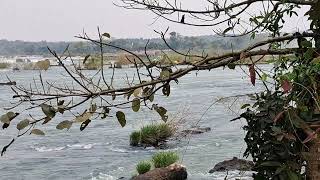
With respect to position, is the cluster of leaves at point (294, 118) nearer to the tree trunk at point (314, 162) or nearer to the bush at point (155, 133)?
the tree trunk at point (314, 162)

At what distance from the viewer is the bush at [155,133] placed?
56.1ft

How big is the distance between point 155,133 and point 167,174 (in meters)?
6.03

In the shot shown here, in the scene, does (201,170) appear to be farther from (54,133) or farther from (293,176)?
(293,176)

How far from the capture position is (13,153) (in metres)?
17.0

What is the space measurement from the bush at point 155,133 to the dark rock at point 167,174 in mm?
5192

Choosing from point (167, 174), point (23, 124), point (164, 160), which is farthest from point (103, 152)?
point (23, 124)

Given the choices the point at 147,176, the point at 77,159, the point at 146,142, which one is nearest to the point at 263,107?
the point at 147,176

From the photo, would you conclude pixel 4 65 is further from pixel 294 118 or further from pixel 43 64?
pixel 294 118

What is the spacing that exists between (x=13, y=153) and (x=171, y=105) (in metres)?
10.5

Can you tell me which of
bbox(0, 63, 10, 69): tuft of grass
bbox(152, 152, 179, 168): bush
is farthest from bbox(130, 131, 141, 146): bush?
bbox(0, 63, 10, 69): tuft of grass

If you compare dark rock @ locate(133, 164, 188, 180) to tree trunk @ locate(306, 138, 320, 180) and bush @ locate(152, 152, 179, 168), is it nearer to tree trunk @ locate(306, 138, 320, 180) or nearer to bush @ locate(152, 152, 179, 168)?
bush @ locate(152, 152, 179, 168)

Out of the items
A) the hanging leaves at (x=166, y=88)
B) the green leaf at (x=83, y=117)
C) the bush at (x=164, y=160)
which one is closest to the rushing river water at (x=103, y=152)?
the bush at (x=164, y=160)

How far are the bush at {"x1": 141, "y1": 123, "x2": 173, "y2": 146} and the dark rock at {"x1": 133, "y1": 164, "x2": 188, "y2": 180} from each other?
5.19 m

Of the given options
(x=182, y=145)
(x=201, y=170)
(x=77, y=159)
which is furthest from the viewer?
(x=182, y=145)
